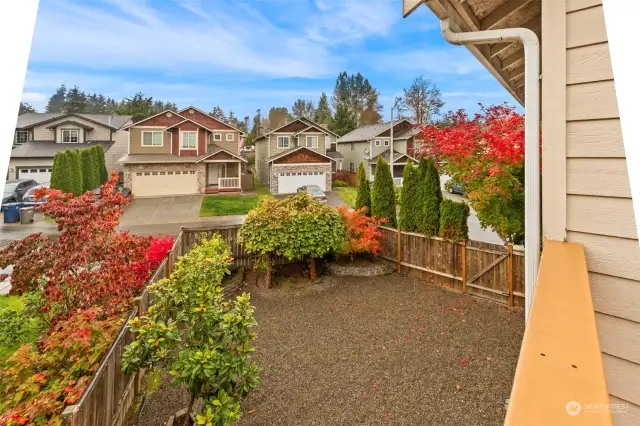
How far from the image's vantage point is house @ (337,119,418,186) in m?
26.4

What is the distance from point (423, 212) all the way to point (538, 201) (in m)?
6.36

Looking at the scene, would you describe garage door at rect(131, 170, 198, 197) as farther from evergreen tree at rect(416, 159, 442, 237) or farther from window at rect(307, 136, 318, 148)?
evergreen tree at rect(416, 159, 442, 237)

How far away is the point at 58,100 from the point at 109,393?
74.1 metres

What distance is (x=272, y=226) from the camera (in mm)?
7473

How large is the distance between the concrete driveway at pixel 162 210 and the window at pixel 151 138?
13.4 ft

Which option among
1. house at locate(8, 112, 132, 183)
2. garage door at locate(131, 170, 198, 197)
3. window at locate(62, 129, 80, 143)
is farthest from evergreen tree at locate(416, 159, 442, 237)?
window at locate(62, 129, 80, 143)

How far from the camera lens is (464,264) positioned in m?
7.12

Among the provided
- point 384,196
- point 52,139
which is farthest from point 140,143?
point 384,196

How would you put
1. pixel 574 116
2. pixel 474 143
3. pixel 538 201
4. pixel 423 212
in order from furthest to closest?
1. pixel 423 212
2. pixel 474 143
3. pixel 538 201
4. pixel 574 116

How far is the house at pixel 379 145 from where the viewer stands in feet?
86.5

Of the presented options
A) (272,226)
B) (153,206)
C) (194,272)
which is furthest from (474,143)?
(153,206)

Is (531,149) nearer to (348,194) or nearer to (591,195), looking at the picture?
(591,195)

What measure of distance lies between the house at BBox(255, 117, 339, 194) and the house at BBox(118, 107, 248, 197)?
262 centimetres

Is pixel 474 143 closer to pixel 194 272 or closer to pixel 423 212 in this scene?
pixel 423 212
